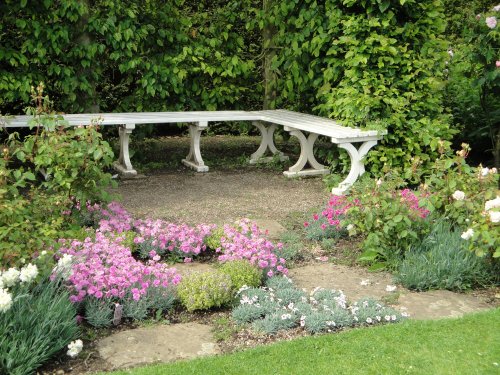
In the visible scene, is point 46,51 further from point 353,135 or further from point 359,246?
point 359,246

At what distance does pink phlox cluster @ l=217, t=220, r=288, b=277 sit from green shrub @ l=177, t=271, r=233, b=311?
39 centimetres

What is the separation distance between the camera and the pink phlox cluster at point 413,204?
5008 millimetres

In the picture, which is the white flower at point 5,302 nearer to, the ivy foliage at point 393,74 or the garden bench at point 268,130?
the garden bench at point 268,130

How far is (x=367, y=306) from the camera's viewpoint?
413 cm

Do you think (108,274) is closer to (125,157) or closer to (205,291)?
(205,291)

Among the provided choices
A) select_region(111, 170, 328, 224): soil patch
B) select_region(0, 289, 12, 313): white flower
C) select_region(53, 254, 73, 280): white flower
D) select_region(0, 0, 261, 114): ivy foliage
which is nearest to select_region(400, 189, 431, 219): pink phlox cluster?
select_region(111, 170, 328, 224): soil patch

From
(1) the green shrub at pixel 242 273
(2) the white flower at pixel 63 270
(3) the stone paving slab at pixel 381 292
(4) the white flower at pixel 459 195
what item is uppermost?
(4) the white flower at pixel 459 195

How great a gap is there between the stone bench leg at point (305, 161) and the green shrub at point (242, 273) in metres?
3.50

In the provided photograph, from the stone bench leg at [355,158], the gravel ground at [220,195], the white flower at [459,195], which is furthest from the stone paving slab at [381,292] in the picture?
the stone bench leg at [355,158]

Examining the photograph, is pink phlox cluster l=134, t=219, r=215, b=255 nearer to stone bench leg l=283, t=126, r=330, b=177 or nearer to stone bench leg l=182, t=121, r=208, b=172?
stone bench leg l=283, t=126, r=330, b=177

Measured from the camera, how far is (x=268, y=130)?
28.9 ft

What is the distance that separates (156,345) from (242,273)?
899 mm

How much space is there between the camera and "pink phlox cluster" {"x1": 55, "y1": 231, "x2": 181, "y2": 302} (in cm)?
395

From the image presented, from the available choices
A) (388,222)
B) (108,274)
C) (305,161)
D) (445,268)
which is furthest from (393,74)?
(108,274)
